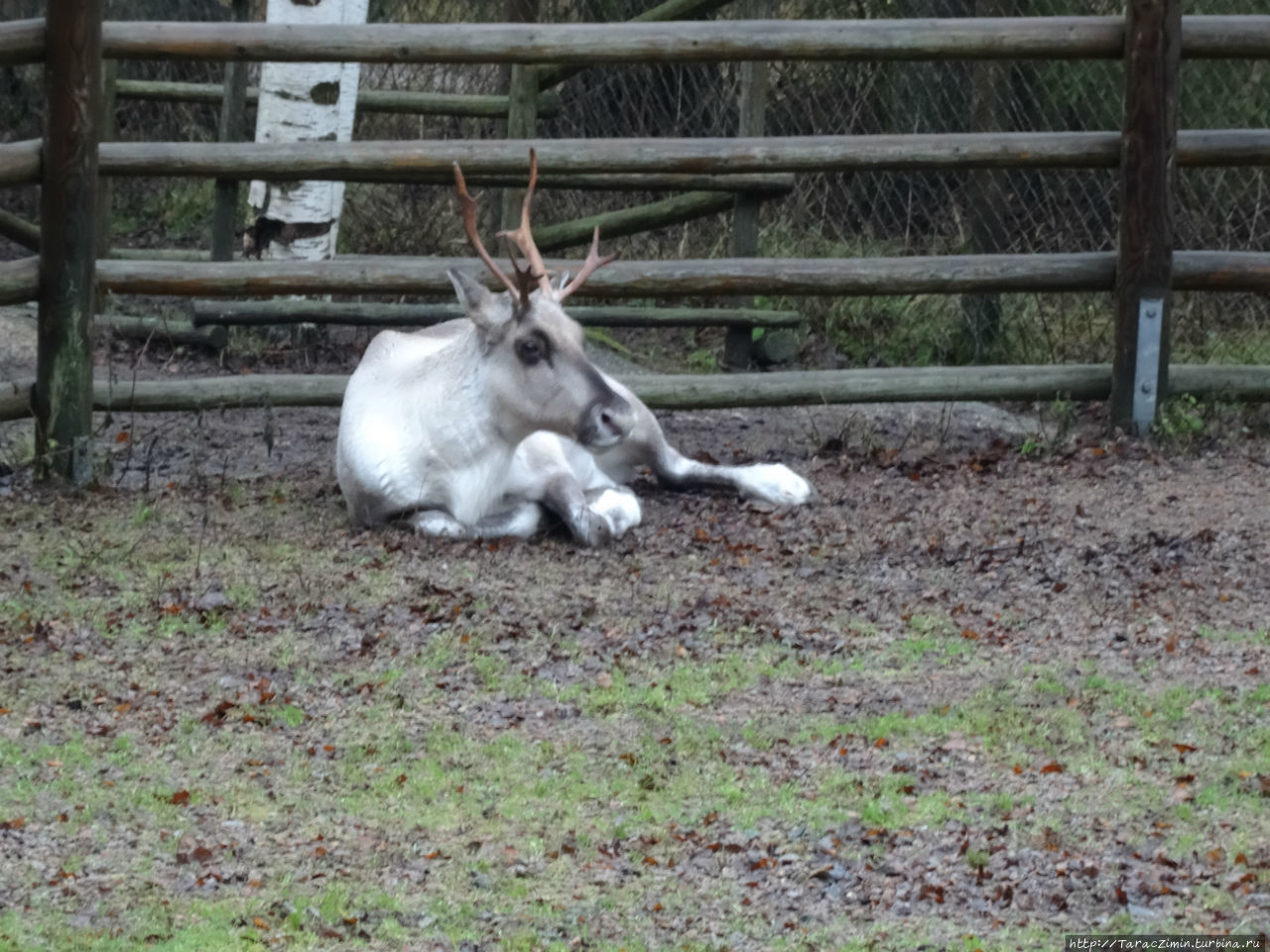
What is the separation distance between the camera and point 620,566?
5906 millimetres

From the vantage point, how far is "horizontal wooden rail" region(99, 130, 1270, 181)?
6.93 m

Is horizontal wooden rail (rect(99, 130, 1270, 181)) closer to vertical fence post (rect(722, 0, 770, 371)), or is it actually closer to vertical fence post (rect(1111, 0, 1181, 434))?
vertical fence post (rect(1111, 0, 1181, 434))

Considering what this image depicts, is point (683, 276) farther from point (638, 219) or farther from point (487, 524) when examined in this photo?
point (638, 219)

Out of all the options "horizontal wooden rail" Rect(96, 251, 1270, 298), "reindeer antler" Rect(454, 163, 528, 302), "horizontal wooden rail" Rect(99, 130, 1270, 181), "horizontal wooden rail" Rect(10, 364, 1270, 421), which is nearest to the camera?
"reindeer antler" Rect(454, 163, 528, 302)

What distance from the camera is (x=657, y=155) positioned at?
7047mm

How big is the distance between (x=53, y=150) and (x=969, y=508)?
350cm

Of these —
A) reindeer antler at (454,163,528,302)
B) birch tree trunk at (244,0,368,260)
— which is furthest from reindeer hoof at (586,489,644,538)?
birch tree trunk at (244,0,368,260)

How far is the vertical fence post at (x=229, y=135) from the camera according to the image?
28.7 ft

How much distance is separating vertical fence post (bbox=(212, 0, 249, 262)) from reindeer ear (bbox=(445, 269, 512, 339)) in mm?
1967

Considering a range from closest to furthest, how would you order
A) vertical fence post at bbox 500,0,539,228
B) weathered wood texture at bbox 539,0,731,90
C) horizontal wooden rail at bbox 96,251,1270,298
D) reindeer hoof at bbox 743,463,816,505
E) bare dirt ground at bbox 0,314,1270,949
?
bare dirt ground at bbox 0,314,1270,949, reindeer hoof at bbox 743,463,816,505, horizontal wooden rail at bbox 96,251,1270,298, weathered wood texture at bbox 539,0,731,90, vertical fence post at bbox 500,0,539,228

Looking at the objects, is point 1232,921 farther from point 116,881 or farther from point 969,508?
point 969,508

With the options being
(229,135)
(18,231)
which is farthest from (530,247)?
(229,135)

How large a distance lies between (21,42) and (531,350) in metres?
2.08

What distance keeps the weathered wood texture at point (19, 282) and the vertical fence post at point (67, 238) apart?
0.04 m
